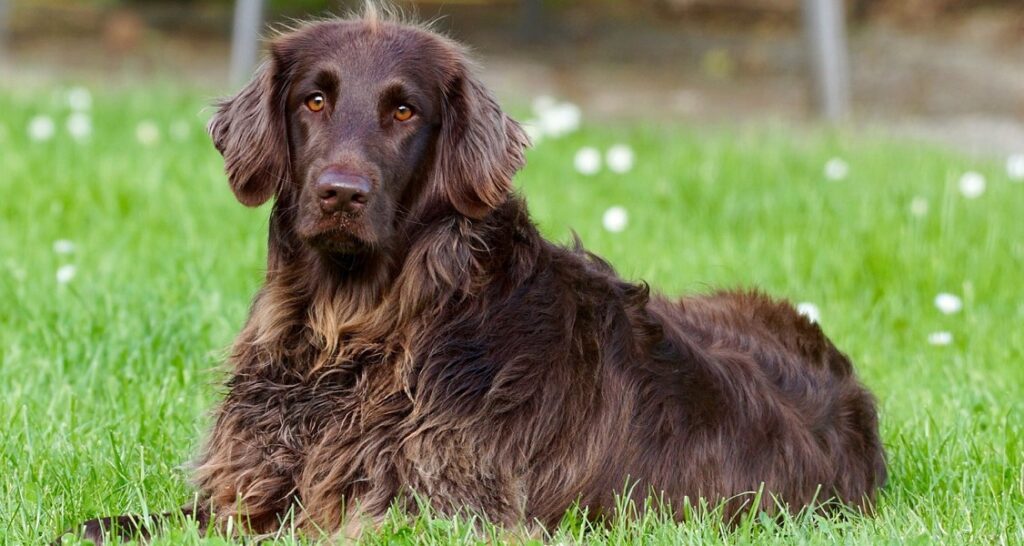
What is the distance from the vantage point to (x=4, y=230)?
6.69 metres

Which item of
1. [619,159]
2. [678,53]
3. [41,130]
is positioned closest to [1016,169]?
[619,159]

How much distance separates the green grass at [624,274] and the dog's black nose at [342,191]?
2.65 feet

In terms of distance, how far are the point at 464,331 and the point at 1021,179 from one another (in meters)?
5.51

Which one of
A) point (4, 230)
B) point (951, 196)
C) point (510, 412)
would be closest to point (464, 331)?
point (510, 412)

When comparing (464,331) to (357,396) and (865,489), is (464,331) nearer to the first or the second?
(357,396)

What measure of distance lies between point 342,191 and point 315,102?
373 mm

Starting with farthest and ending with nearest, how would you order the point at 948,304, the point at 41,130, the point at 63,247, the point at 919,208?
1. the point at 41,130
2. the point at 919,208
3. the point at 63,247
4. the point at 948,304

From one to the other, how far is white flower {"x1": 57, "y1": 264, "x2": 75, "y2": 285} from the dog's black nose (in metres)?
2.57

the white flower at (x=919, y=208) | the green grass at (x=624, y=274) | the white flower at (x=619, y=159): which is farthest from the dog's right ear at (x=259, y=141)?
the white flower at (x=919, y=208)

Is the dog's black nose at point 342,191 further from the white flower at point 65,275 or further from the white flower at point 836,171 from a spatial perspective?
the white flower at point 836,171

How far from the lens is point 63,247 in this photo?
6.21 metres

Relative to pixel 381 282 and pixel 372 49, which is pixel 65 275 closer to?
pixel 381 282

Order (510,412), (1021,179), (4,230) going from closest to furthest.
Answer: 1. (510,412)
2. (4,230)
3. (1021,179)

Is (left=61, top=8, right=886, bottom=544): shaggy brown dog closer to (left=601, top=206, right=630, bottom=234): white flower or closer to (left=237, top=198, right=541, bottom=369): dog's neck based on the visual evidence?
(left=237, top=198, right=541, bottom=369): dog's neck
